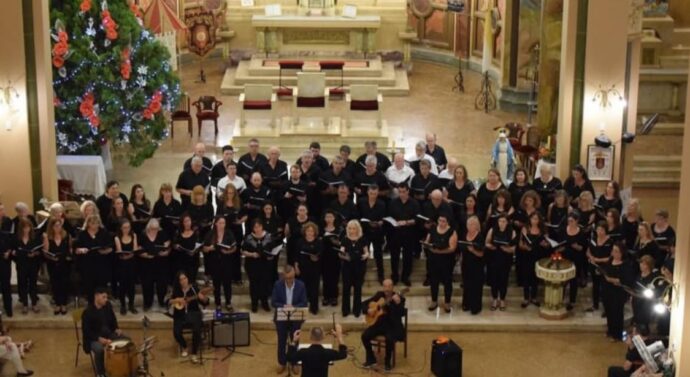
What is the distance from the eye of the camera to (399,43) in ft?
104

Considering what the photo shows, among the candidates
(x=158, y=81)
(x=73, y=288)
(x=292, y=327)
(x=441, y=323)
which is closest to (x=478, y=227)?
(x=441, y=323)

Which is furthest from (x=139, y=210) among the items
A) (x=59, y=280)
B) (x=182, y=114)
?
(x=182, y=114)

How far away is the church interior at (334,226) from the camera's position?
53.8ft

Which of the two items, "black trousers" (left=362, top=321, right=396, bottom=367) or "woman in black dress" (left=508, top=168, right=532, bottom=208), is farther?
"woman in black dress" (left=508, top=168, right=532, bottom=208)

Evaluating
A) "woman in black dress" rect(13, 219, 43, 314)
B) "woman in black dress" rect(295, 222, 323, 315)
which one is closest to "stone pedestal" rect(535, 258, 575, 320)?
"woman in black dress" rect(295, 222, 323, 315)

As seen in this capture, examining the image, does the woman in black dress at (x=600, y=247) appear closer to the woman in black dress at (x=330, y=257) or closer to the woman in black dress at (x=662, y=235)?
the woman in black dress at (x=662, y=235)

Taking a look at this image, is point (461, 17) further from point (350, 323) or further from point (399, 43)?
point (350, 323)

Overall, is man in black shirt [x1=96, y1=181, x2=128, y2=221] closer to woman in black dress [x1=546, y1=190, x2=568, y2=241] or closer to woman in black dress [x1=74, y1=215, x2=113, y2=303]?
woman in black dress [x1=74, y1=215, x2=113, y2=303]

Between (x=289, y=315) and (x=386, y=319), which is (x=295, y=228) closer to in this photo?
(x=289, y=315)

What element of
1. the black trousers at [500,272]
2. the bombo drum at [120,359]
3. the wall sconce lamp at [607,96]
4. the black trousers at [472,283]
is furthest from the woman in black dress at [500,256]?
the bombo drum at [120,359]

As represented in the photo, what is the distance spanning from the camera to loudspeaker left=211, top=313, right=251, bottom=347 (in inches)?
653

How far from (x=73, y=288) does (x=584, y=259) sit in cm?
692

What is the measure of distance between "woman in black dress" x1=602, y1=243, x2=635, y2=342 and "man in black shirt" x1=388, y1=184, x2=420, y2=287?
2714mm

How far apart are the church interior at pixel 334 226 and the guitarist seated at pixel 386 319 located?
0.15 feet
